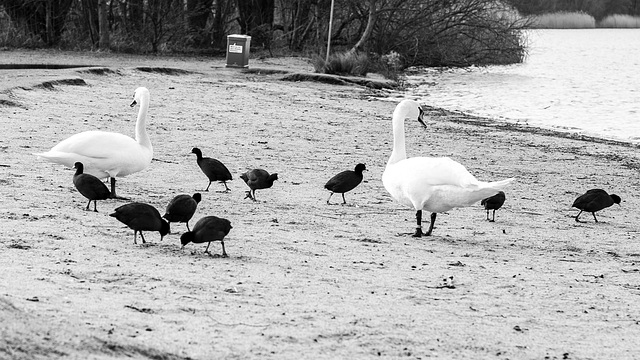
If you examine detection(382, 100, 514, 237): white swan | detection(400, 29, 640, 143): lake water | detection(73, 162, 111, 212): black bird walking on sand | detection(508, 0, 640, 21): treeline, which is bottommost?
detection(400, 29, 640, 143): lake water

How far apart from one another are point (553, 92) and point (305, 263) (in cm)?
2755

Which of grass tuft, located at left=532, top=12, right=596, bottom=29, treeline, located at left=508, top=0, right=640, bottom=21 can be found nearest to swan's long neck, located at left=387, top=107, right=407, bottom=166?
treeline, located at left=508, top=0, right=640, bottom=21

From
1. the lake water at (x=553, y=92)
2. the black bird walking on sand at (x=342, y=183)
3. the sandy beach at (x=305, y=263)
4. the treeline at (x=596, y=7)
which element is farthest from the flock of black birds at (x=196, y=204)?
the treeline at (x=596, y=7)

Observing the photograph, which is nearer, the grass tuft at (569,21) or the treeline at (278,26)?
the treeline at (278,26)

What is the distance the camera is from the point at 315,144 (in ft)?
52.2

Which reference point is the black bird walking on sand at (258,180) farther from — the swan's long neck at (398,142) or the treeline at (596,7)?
the treeline at (596,7)

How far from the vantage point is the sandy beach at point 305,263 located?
568 cm

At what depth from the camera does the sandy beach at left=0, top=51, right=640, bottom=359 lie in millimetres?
Answer: 5680

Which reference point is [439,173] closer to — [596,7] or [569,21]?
[569,21]

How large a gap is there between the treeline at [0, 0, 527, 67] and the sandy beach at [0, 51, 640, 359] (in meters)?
21.3

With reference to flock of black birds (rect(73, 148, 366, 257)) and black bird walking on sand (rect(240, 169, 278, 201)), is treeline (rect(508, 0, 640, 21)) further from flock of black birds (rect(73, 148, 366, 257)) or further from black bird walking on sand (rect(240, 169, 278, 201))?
flock of black birds (rect(73, 148, 366, 257))

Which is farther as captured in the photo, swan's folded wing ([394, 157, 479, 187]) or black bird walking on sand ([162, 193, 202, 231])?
swan's folded wing ([394, 157, 479, 187])

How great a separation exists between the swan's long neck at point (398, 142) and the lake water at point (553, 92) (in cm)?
1190

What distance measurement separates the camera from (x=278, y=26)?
1655 inches
